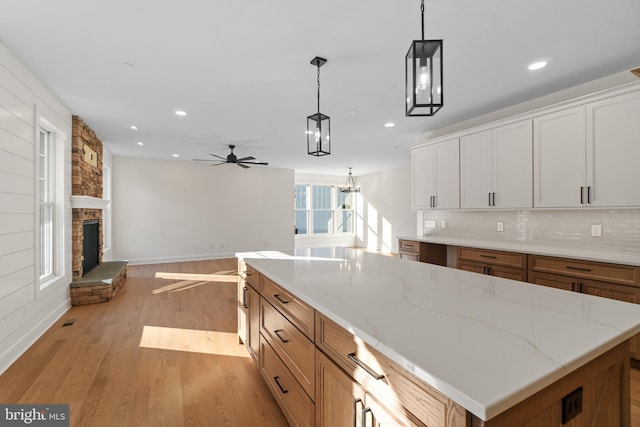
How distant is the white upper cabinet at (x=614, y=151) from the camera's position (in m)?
2.66

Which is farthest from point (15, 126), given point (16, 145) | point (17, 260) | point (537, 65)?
point (537, 65)

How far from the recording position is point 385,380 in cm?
90

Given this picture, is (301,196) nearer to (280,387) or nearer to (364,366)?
(280,387)

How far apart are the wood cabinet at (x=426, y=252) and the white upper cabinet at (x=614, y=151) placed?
73.2 inches

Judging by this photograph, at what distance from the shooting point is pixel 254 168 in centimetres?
862

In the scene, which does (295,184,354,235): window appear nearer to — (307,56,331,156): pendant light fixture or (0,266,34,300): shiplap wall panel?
(0,266,34,300): shiplap wall panel

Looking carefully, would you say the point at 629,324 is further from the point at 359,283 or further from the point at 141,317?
the point at 141,317

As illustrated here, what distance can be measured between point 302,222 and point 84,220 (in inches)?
256

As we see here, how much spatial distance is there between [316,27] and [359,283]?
6.17ft

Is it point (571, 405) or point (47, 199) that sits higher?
point (47, 199)

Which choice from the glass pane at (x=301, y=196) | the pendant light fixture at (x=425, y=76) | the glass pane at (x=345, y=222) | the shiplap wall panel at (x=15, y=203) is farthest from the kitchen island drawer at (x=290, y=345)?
the glass pane at (x=345, y=222)

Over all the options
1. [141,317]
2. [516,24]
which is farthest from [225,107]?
[516,24]

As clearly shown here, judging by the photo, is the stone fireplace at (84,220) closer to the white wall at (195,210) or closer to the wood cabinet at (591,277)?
the white wall at (195,210)

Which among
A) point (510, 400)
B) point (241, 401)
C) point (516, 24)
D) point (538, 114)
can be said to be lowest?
point (241, 401)
